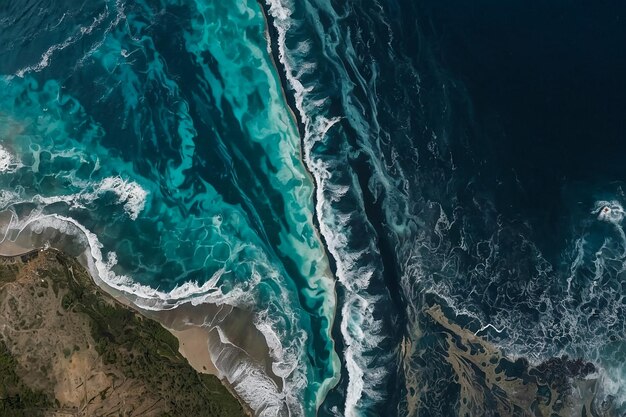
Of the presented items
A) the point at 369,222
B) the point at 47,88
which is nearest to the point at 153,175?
the point at 47,88

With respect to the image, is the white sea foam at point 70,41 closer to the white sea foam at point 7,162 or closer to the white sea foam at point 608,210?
the white sea foam at point 7,162

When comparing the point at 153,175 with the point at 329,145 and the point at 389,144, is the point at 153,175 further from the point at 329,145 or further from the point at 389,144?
the point at 389,144

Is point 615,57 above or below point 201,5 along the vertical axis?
below

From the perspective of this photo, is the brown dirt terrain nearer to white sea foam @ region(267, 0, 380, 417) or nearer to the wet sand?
the wet sand

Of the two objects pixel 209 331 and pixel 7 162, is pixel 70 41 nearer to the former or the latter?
pixel 7 162

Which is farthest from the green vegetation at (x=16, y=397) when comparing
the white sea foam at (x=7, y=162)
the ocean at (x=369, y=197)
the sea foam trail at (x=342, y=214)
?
the sea foam trail at (x=342, y=214)

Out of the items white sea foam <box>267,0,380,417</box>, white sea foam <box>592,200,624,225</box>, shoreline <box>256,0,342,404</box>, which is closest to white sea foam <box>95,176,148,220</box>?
shoreline <box>256,0,342,404</box>
